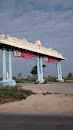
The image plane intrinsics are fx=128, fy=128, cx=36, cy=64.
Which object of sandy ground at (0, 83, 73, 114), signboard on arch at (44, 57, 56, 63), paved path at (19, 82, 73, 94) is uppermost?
signboard on arch at (44, 57, 56, 63)

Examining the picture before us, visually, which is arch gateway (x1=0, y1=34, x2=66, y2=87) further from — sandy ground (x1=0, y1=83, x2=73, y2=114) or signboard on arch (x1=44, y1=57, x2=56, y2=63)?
sandy ground (x1=0, y1=83, x2=73, y2=114)

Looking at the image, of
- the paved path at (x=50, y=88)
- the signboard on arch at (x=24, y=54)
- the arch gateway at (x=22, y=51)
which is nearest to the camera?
the paved path at (x=50, y=88)

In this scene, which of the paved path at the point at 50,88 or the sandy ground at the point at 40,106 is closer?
the sandy ground at the point at 40,106

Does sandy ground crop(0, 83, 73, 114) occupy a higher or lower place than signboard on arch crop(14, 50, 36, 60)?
lower

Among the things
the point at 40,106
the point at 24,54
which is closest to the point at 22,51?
the point at 24,54

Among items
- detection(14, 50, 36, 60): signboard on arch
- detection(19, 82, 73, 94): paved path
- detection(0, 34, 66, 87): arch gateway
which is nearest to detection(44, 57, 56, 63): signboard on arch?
detection(0, 34, 66, 87): arch gateway

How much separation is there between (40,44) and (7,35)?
20.7 ft

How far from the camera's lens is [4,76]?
12.4m

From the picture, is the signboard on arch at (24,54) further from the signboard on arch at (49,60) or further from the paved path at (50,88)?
the paved path at (50,88)

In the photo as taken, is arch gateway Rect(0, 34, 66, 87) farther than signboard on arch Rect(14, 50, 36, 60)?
No

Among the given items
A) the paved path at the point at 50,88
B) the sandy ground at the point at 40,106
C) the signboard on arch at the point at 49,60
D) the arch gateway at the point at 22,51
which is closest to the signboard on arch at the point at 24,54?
the arch gateway at the point at 22,51

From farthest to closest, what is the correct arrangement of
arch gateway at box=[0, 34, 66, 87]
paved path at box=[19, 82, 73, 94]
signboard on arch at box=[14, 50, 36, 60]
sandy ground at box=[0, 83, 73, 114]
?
signboard on arch at box=[14, 50, 36, 60] < arch gateway at box=[0, 34, 66, 87] < paved path at box=[19, 82, 73, 94] < sandy ground at box=[0, 83, 73, 114]

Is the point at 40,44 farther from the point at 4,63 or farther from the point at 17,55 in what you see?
the point at 4,63

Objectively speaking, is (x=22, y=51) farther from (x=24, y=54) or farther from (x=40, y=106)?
(x=40, y=106)
